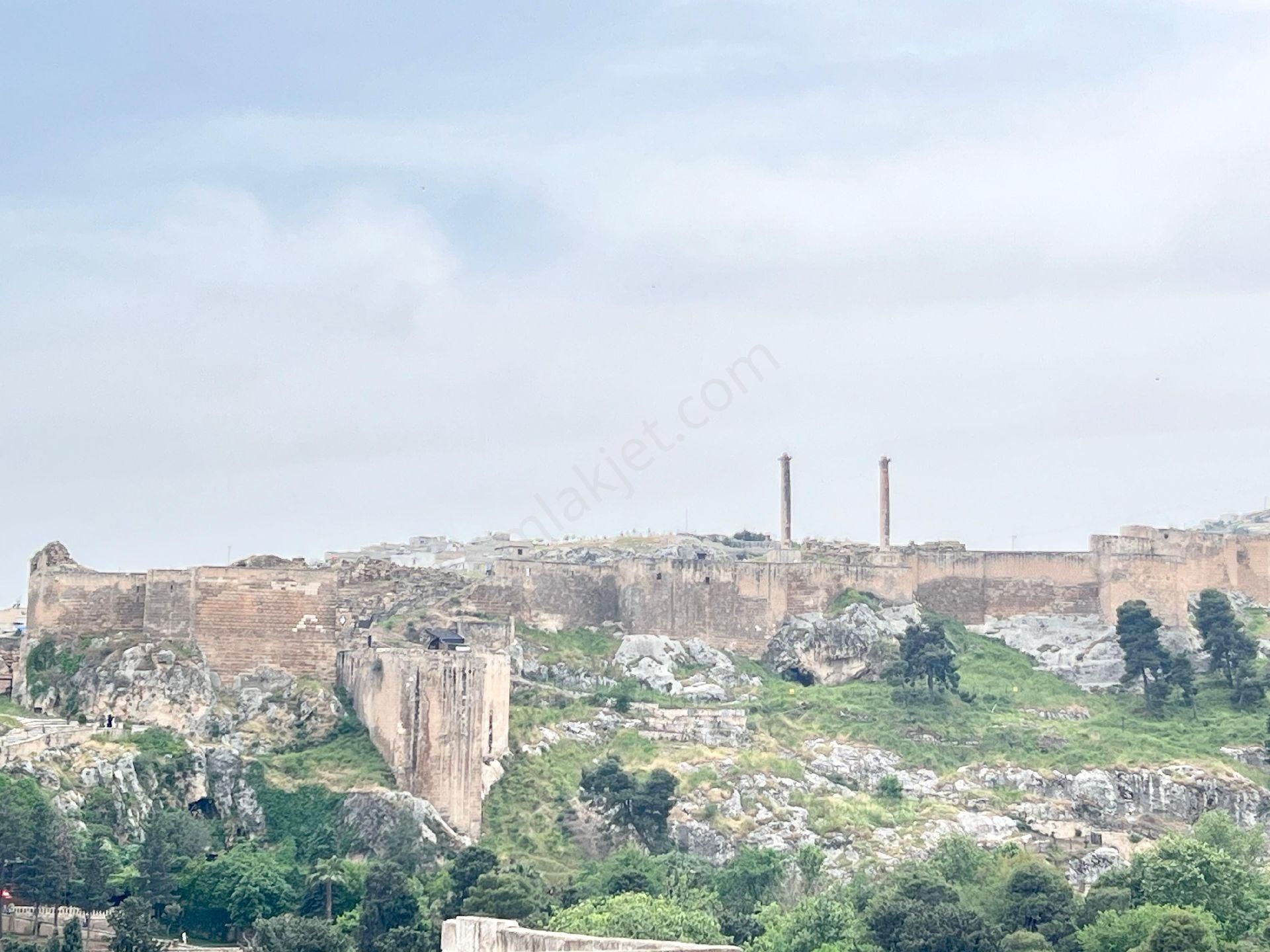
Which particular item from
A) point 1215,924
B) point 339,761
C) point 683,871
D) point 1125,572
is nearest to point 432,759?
point 339,761

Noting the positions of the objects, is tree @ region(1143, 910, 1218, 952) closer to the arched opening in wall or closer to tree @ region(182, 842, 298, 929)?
tree @ region(182, 842, 298, 929)

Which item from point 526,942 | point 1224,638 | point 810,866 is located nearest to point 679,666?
point 810,866

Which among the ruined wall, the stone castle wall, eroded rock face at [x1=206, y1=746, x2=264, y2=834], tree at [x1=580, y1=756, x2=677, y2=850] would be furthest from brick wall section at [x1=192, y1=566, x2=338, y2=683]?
tree at [x1=580, y1=756, x2=677, y2=850]

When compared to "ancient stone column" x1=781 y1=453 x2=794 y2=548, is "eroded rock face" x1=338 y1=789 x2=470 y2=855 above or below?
below

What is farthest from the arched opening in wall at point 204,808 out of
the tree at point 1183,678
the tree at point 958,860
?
the tree at point 1183,678

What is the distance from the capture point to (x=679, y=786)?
3371 inches

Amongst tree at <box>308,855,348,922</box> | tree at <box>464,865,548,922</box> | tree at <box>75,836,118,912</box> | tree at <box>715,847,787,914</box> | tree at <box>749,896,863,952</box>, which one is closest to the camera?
tree at <box>749,896,863,952</box>

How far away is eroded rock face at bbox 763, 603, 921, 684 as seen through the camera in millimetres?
98438

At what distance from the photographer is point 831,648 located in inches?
3885

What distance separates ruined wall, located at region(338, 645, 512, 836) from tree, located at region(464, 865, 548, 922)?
7893mm

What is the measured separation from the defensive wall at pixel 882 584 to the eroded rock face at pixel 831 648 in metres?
0.87

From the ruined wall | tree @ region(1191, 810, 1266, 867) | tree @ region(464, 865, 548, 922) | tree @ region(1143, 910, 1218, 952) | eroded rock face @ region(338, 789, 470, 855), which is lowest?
tree @ region(1143, 910, 1218, 952)

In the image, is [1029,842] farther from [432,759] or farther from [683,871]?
[432,759]

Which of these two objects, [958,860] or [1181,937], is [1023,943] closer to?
[1181,937]
